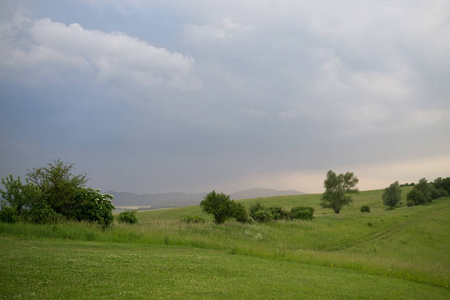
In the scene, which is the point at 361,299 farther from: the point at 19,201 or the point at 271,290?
the point at 19,201

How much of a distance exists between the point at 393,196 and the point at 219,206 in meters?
70.4

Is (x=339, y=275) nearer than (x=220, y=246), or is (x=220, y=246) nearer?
(x=339, y=275)

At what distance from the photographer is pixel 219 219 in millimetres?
39562

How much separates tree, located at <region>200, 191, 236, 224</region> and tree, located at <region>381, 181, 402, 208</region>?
6844 centimetres

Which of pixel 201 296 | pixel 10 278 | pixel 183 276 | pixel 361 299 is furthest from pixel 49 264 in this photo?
pixel 361 299

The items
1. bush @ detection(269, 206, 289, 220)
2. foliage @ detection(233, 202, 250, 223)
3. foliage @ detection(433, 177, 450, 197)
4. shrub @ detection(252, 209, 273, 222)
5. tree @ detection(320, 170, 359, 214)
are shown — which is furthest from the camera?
foliage @ detection(433, 177, 450, 197)

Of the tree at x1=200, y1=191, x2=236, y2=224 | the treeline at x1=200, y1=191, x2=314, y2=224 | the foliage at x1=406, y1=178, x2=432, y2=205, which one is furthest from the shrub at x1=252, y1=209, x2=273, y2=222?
the foliage at x1=406, y1=178, x2=432, y2=205

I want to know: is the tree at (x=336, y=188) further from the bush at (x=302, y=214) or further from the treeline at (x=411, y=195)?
the bush at (x=302, y=214)

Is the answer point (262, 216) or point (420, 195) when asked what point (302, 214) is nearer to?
point (262, 216)

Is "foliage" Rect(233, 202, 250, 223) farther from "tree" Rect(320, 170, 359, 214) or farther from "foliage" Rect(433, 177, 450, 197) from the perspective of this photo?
"foliage" Rect(433, 177, 450, 197)

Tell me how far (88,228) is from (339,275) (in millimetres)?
17930

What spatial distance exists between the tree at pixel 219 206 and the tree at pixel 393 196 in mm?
68443

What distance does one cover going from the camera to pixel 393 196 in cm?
9100

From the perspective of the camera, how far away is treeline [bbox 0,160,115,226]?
79.8ft
